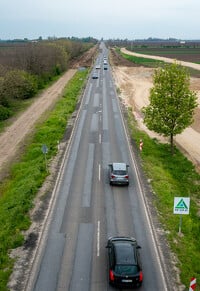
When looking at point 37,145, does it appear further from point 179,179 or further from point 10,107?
point 10,107

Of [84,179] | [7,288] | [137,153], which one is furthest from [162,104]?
[7,288]

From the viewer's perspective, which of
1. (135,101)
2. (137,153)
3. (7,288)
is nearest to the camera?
(7,288)

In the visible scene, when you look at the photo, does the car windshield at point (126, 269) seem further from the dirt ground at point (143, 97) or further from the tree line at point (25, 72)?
the tree line at point (25, 72)

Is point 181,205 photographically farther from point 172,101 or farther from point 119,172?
point 172,101

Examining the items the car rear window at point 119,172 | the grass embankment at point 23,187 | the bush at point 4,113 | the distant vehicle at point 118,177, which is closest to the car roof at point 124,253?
the grass embankment at point 23,187

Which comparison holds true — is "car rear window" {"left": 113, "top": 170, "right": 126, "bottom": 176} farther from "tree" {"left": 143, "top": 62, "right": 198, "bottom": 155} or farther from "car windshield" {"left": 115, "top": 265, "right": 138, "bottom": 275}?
"car windshield" {"left": 115, "top": 265, "right": 138, "bottom": 275}
